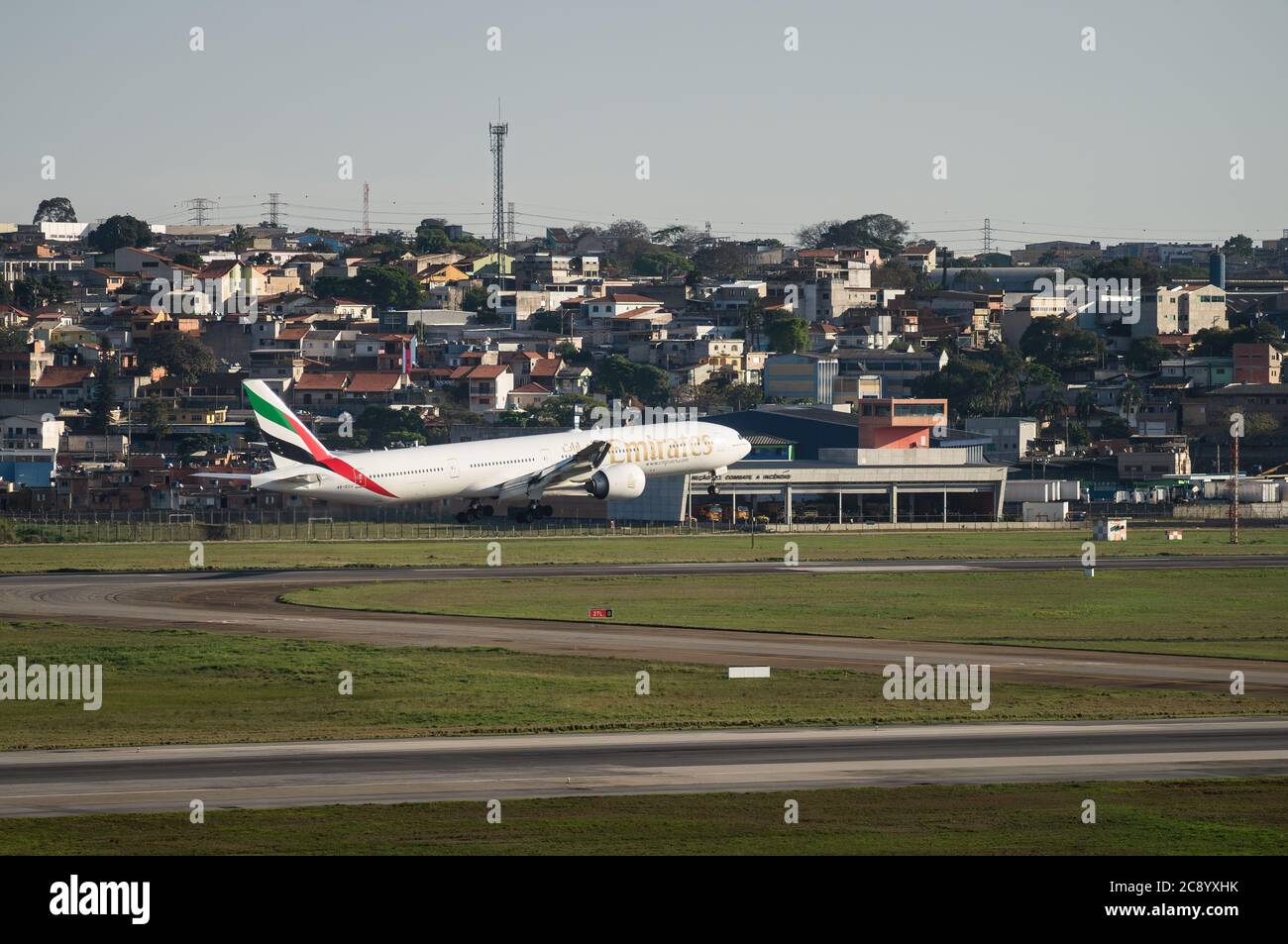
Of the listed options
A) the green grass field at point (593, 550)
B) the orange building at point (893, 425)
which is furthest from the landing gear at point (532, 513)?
the orange building at point (893, 425)

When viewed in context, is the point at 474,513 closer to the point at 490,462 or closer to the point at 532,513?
the point at 532,513

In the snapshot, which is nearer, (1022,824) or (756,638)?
(1022,824)

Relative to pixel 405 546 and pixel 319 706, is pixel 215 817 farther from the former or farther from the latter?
pixel 405 546

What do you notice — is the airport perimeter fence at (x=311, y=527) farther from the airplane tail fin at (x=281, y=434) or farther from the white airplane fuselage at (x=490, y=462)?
the airplane tail fin at (x=281, y=434)
